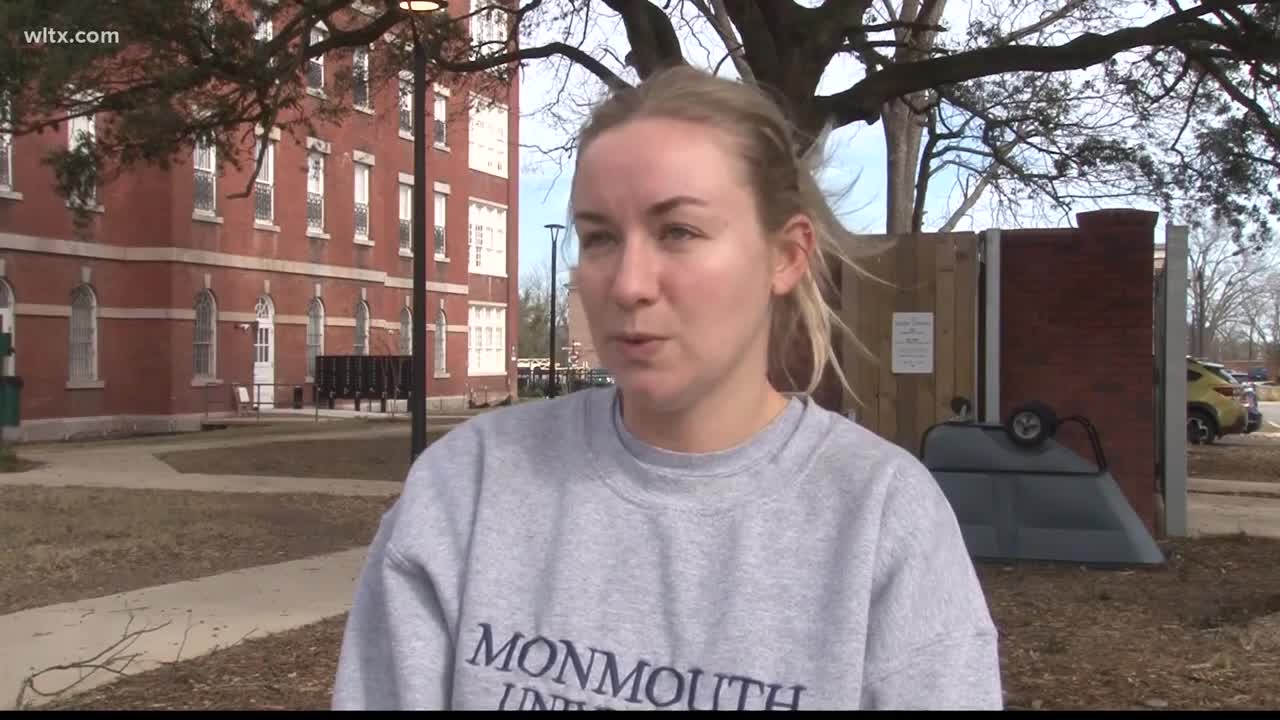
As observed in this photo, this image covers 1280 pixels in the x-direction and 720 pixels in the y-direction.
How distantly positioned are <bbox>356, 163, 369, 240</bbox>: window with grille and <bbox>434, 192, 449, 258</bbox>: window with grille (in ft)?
12.6

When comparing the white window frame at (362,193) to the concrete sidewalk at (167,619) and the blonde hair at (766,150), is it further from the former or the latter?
the blonde hair at (766,150)

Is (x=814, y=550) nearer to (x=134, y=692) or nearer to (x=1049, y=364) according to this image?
(x=134, y=692)

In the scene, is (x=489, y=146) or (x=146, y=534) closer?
(x=146, y=534)

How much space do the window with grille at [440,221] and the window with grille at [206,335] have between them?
399 inches

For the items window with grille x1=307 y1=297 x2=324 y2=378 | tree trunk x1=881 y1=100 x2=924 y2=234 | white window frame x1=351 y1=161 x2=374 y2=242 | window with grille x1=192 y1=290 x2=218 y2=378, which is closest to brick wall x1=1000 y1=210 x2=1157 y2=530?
tree trunk x1=881 y1=100 x2=924 y2=234

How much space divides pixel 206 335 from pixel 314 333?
4124 millimetres

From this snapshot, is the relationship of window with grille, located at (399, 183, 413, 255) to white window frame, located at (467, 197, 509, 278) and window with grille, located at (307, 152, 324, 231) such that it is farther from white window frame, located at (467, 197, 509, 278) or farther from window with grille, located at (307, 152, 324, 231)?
white window frame, located at (467, 197, 509, 278)

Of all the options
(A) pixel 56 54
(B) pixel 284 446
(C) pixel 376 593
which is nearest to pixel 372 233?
(B) pixel 284 446

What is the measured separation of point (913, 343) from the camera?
30.3 ft

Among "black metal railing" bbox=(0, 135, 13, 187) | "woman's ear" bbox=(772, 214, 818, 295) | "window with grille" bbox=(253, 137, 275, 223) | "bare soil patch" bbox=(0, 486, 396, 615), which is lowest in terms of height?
"bare soil patch" bbox=(0, 486, 396, 615)

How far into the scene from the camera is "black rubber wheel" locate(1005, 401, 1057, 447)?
7.66 meters

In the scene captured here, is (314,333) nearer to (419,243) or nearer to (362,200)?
(362,200)

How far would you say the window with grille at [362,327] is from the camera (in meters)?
33.6
